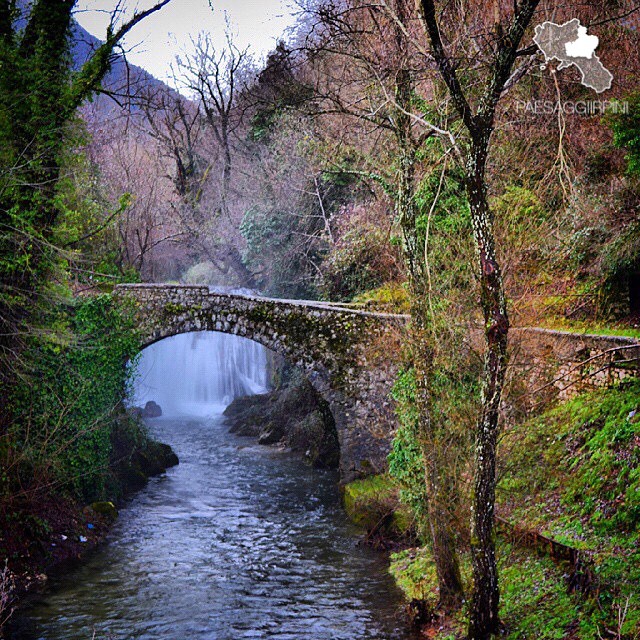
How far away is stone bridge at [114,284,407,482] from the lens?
17641 millimetres

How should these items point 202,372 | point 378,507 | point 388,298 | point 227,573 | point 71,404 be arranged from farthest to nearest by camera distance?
point 202,372, point 388,298, point 378,507, point 71,404, point 227,573

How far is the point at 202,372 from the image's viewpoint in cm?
3922

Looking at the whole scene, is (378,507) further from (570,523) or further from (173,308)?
(173,308)

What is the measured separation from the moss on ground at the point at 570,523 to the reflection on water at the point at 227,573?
1.23m

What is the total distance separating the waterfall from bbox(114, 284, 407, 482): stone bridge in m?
15.6

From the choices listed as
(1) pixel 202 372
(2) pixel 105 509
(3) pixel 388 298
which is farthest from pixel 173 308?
(1) pixel 202 372

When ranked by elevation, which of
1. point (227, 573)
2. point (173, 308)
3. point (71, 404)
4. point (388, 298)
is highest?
point (388, 298)

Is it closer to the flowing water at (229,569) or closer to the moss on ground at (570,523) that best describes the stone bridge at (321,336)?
the flowing water at (229,569)

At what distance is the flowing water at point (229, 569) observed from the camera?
1065 centimetres

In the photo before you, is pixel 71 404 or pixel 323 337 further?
pixel 323 337

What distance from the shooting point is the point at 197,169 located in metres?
35.4

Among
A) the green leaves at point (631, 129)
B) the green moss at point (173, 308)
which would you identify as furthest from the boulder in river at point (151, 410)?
the green leaves at point (631, 129)

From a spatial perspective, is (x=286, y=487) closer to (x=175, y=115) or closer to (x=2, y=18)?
(x=2, y=18)

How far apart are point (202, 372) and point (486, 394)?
32795 millimetres
